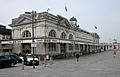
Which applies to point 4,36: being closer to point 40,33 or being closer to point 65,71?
point 40,33

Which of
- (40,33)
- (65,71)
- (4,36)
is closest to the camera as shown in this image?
(65,71)

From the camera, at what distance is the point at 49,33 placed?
50281mm

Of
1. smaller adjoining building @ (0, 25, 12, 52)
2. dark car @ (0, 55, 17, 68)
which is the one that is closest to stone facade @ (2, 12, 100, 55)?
smaller adjoining building @ (0, 25, 12, 52)

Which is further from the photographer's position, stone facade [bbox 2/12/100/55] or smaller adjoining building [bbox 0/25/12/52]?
smaller adjoining building [bbox 0/25/12/52]

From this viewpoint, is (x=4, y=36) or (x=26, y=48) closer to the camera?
(x=26, y=48)

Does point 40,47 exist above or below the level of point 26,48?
above

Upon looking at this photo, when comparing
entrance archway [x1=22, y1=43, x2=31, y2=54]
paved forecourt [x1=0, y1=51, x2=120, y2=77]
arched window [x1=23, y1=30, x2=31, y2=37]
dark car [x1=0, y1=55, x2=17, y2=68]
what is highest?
arched window [x1=23, y1=30, x2=31, y2=37]

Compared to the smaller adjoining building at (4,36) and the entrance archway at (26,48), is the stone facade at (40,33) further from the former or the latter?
the smaller adjoining building at (4,36)

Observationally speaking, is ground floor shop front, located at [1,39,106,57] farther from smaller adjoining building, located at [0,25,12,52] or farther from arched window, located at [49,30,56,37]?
arched window, located at [49,30,56,37]

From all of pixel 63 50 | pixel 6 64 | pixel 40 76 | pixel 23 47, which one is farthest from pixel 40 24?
pixel 40 76

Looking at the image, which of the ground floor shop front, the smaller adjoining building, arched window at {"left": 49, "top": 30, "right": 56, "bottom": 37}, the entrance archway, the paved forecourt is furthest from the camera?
the smaller adjoining building

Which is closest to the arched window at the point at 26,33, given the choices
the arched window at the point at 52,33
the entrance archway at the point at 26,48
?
the entrance archway at the point at 26,48

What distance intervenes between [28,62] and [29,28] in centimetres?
1817

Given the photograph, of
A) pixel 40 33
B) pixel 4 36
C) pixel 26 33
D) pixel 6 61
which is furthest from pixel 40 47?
pixel 6 61
